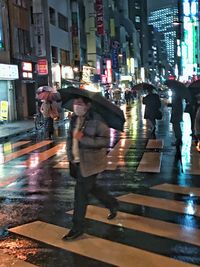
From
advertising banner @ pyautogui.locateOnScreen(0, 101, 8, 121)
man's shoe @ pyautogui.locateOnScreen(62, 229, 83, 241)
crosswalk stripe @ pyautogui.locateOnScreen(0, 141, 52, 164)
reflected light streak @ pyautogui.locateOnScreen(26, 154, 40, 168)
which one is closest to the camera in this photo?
man's shoe @ pyautogui.locateOnScreen(62, 229, 83, 241)

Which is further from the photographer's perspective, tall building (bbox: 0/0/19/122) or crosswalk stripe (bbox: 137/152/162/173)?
tall building (bbox: 0/0/19/122)

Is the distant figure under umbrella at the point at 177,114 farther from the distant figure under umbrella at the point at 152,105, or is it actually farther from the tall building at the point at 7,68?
the tall building at the point at 7,68

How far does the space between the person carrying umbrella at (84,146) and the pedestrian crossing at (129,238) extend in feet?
0.99

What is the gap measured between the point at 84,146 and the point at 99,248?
1271mm

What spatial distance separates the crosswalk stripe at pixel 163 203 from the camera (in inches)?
296

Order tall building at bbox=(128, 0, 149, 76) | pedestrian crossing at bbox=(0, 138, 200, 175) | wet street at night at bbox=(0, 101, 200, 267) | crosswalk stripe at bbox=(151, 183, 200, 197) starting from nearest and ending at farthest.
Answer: wet street at night at bbox=(0, 101, 200, 267)
crosswalk stripe at bbox=(151, 183, 200, 197)
pedestrian crossing at bbox=(0, 138, 200, 175)
tall building at bbox=(128, 0, 149, 76)

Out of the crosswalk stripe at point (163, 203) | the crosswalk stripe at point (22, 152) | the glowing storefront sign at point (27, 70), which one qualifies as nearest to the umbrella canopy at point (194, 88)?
the crosswalk stripe at point (22, 152)

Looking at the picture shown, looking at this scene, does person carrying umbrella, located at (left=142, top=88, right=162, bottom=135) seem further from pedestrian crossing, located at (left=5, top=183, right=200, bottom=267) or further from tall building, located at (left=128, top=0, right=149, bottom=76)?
tall building, located at (left=128, top=0, right=149, bottom=76)

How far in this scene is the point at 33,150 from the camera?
1598 centimetres

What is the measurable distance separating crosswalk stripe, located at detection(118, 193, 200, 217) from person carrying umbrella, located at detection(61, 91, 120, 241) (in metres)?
1.93

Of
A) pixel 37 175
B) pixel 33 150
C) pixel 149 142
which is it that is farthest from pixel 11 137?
pixel 37 175

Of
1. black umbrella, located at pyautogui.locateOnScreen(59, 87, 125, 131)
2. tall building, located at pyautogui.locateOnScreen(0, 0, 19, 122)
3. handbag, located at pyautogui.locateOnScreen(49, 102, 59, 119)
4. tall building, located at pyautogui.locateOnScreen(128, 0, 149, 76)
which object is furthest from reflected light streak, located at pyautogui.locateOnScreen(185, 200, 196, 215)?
tall building, located at pyautogui.locateOnScreen(128, 0, 149, 76)

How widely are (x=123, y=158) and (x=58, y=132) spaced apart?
947 cm

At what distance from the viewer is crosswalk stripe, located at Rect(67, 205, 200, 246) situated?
619 centimetres
